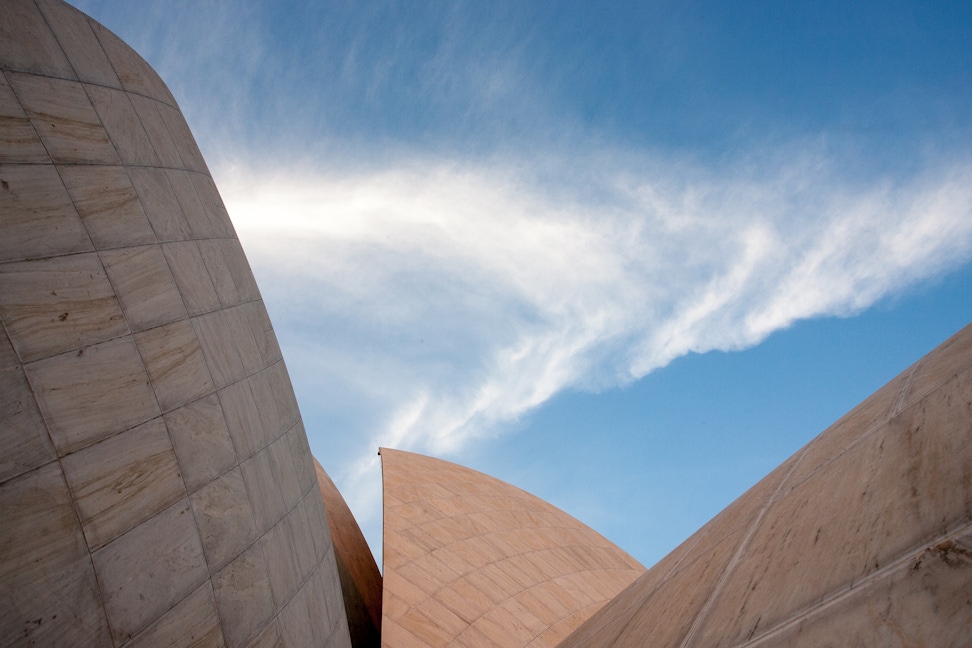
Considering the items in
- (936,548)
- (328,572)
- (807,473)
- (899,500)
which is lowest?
(936,548)

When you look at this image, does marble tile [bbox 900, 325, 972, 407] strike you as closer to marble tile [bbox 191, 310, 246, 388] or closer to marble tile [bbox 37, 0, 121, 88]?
marble tile [bbox 191, 310, 246, 388]

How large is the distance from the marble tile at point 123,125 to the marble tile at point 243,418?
408 centimetres

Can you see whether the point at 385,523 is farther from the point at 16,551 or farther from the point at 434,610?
the point at 16,551

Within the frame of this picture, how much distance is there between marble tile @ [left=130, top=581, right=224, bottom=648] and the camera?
7582 millimetres

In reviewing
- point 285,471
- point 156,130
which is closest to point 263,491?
point 285,471

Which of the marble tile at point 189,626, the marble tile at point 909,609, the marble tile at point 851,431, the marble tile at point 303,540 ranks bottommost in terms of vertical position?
the marble tile at point 909,609

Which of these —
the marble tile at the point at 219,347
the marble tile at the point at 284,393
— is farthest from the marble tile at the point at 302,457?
the marble tile at the point at 219,347

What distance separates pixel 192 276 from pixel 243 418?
2.64m

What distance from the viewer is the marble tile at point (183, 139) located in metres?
11.4

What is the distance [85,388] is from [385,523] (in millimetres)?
15036

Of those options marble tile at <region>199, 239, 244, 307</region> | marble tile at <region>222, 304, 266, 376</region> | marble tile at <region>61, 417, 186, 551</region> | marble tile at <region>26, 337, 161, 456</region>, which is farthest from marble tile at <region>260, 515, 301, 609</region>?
marble tile at <region>199, 239, 244, 307</region>

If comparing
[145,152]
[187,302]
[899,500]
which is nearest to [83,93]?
[145,152]

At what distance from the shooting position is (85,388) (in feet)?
24.4

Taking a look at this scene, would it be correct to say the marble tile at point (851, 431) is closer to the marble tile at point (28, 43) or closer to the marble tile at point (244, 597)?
the marble tile at point (244, 597)
